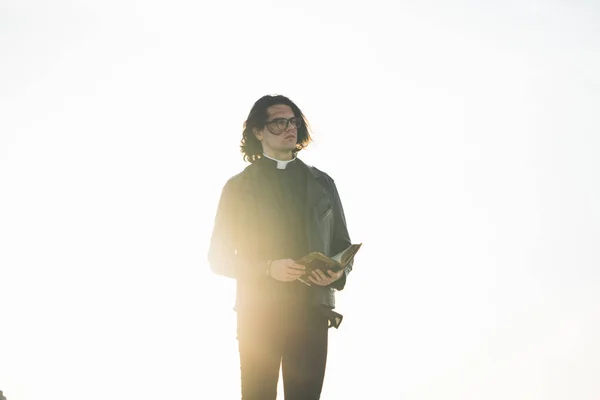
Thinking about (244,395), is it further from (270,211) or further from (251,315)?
(270,211)

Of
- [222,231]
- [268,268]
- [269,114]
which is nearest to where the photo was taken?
[268,268]

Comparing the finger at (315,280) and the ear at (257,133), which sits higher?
the ear at (257,133)

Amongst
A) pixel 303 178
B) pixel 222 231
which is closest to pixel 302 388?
pixel 222 231

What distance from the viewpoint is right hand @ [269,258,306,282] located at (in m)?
3.48

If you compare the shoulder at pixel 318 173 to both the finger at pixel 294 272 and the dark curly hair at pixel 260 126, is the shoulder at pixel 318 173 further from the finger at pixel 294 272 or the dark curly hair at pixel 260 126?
the finger at pixel 294 272

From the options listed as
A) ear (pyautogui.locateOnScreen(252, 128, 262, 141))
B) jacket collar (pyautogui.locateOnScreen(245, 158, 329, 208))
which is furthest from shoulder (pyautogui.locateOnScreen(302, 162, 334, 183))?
ear (pyautogui.locateOnScreen(252, 128, 262, 141))

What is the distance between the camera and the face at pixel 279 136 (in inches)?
165

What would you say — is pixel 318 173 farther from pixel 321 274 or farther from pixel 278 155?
pixel 321 274

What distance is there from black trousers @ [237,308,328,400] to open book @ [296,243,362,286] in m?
0.33

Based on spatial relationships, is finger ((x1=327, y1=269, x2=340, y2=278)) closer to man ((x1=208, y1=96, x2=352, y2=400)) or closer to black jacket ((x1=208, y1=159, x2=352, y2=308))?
man ((x1=208, y1=96, x2=352, y2=400))

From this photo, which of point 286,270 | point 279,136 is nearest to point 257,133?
point 279,136

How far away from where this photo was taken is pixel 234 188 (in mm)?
4047

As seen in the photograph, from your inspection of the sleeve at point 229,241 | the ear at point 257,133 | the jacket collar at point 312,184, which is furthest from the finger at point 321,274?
the ear at point 257,133

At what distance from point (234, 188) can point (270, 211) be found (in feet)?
0.96
